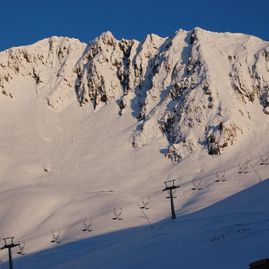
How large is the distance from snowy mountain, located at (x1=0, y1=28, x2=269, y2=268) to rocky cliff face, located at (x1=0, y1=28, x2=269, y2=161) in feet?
1.01

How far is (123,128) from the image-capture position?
489 feet

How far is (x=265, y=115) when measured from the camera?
138m

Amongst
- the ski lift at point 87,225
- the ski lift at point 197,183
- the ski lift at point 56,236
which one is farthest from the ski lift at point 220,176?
the ski lift at point 56,236

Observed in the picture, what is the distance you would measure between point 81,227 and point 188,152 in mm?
44722

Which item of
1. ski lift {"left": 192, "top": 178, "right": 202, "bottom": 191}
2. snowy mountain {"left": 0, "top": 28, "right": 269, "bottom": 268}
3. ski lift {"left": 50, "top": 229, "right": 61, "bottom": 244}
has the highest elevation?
snowy mountain {"left": 0, "top": 28, "right": 269, "bottom": 268}

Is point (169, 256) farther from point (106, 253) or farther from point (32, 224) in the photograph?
point (32, 224)

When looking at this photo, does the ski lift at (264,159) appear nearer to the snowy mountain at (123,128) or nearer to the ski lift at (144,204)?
the snowy mountain at (123,128)

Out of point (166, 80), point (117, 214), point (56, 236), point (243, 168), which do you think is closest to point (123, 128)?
point (166, 80)

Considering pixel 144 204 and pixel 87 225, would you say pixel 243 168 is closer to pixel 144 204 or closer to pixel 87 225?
pixel 144 204

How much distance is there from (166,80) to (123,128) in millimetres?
16924

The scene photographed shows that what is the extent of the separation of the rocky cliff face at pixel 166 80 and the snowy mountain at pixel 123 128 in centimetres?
31

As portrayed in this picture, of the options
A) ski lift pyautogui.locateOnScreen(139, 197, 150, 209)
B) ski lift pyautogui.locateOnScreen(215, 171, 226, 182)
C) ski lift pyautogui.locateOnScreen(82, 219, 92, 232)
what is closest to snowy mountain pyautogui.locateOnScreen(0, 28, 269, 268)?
ski lift pyautogui.locateOnScreen(215, 171, 226, 182)

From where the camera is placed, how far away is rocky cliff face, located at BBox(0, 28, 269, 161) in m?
134

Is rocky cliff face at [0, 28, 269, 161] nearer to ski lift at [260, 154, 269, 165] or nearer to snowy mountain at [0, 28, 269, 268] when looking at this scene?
snowy mountain at [0, 28, 269, 268]
